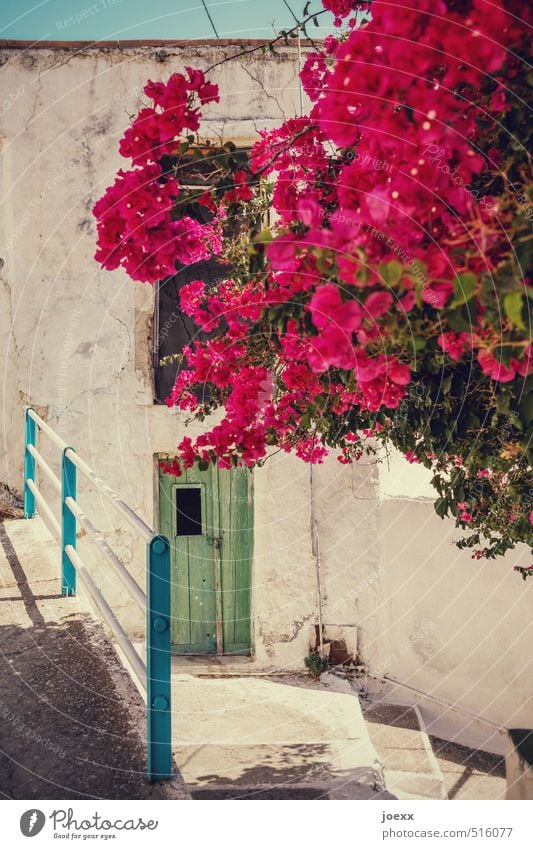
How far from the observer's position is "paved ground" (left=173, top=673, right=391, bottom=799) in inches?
157

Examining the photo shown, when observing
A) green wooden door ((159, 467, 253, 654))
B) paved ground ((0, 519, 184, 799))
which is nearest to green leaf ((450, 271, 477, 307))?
paved ground ((0, 519, 184, 799))

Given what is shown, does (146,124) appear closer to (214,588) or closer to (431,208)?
(431,208)

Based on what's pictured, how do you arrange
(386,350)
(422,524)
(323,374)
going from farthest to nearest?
(422,524), (323,374), (386,350)

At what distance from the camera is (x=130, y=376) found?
684 centimetres

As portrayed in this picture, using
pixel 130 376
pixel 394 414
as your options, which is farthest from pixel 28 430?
pixel 394 414

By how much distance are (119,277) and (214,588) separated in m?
2.86

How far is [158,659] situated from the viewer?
7.09ft

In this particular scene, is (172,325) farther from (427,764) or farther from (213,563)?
(427,764)

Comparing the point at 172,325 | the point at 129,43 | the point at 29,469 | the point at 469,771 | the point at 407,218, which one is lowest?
the point at 469,771

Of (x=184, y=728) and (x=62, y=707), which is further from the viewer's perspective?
(x=184, y=728)

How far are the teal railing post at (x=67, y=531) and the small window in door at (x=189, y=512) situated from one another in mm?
3427

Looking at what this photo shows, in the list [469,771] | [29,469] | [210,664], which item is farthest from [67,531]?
[210,664]

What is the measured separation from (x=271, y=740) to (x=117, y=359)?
340cm

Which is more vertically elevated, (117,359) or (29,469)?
(117,359)
